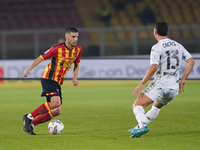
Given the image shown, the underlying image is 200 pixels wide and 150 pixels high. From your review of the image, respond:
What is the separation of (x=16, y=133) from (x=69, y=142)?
1431mm

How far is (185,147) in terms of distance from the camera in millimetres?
5086

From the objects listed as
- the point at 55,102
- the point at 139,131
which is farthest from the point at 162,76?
the point at 55,102

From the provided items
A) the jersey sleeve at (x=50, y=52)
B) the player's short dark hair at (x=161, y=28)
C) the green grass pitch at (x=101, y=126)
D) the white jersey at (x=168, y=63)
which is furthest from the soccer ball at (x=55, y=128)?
the player's short dark hair at (x=161, y=28)

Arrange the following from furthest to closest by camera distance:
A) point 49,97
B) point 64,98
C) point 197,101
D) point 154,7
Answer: point 154,7
point 64,98
point 197,101
point 49,97

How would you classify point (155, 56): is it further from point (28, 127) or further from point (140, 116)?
point (28, 127)

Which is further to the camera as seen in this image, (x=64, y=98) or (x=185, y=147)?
(x=64, y=98)

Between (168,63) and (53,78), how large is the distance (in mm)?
2092

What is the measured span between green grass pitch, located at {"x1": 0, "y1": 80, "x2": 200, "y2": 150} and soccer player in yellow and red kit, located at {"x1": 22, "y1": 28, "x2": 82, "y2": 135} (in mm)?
289

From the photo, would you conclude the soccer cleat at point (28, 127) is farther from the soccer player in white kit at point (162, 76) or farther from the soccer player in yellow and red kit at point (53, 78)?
the soccer player in white kit at point (162, 76)

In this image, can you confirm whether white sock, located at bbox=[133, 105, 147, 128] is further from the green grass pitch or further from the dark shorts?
the dark shorts

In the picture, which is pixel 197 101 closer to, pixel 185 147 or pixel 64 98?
pixel 64 98

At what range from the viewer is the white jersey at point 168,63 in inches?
→ 224

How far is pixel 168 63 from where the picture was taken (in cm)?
574

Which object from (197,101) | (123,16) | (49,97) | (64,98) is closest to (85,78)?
(64,98)
